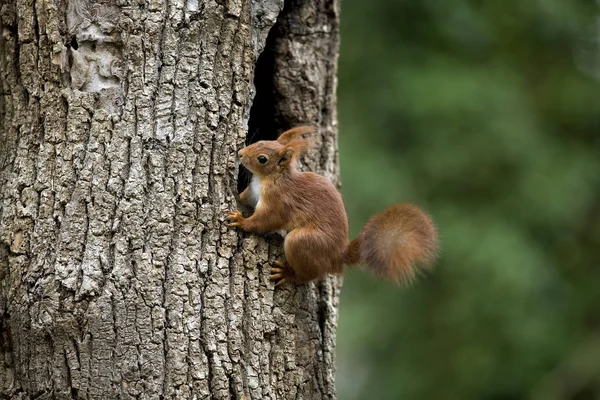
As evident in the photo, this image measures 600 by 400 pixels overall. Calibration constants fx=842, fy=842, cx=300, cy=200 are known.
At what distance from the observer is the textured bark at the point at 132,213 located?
277 cm

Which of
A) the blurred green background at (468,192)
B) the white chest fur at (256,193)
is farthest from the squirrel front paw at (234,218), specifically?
the blurred green background at (468,192)

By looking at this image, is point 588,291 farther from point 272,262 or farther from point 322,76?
point 272,262

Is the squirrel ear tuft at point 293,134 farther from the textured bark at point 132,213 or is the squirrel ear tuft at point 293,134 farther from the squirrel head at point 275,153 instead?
the textured bark at point 132,213

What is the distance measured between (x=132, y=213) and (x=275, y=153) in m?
0.62

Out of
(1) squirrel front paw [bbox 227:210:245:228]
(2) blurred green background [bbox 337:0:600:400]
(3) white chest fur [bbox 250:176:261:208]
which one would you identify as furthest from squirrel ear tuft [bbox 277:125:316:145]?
(2) blurred green background [bbox 337:0:600:400]

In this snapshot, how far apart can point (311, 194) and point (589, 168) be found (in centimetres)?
366

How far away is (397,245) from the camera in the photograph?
2973mm

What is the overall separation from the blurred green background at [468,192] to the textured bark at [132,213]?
270 centimetres

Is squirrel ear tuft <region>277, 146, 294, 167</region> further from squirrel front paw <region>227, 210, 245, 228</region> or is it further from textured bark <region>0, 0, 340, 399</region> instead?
→ squirrel front paw <region>227, 210, 245, 228</region>

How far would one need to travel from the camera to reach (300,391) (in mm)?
3094

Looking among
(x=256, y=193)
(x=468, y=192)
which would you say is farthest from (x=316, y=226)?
(x=468, y=192)

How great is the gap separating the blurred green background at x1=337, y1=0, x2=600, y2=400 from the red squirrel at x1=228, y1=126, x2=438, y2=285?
2444mm

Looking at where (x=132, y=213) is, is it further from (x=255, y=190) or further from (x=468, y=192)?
(x=468, y=192)

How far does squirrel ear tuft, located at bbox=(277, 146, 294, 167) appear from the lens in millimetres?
3150
